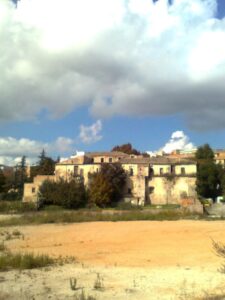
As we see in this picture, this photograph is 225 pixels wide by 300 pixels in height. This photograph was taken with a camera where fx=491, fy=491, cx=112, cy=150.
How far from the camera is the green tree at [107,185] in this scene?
80.8 metres

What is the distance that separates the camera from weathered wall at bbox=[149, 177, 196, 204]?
8519 cm

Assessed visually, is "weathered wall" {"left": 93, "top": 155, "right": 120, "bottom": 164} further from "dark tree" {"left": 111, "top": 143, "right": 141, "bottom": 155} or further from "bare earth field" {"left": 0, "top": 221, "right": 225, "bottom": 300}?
"bare earth field" {"left": 0, "top": 221, "right": 225, "bottom": 300}

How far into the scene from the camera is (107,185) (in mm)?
81750

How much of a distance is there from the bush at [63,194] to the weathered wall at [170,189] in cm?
1333

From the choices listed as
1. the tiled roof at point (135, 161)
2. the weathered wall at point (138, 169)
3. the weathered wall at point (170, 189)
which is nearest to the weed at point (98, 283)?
the weathered wall at point (170, 189)

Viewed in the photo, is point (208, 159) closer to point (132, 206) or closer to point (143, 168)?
point (143, 168)

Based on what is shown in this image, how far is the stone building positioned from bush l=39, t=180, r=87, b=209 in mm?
3224

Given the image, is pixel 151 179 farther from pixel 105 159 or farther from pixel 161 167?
pixel 105 159

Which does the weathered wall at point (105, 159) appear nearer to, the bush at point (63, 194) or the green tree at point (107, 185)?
the green tree at point (107, 185)

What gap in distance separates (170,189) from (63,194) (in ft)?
64.7

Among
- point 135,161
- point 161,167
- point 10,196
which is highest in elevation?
point 135,161

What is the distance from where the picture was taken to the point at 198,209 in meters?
63.4

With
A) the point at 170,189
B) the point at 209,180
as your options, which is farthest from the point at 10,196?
the point at 209,180

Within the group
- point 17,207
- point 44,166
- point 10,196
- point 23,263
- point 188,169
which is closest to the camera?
point 23,263
